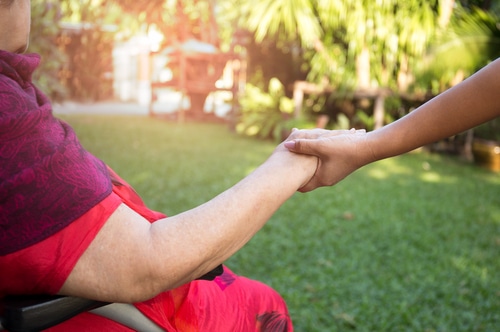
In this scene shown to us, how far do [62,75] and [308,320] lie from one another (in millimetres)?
16190

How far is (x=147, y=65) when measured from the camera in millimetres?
22891

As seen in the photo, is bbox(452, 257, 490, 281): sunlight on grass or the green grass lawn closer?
the green grass lawn

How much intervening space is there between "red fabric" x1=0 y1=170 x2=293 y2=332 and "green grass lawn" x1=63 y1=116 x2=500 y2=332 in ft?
5.12

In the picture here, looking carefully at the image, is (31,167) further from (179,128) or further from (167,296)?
(179,128)

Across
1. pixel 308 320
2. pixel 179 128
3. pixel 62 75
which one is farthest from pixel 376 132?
pixel 62 75

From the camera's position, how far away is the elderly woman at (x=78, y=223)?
0.88 metres

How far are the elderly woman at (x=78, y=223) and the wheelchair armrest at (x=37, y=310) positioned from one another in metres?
0.02

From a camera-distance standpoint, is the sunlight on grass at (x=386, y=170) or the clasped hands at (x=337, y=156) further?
the sunlight on grass at (x=386, y=170)

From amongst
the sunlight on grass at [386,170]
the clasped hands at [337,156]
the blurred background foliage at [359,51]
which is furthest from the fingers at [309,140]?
the blurred background foliage at [359,51]

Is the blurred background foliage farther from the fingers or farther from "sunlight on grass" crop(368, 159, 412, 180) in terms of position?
the fingers

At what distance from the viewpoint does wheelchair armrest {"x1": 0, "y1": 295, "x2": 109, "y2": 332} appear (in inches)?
33.8

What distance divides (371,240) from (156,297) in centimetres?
336

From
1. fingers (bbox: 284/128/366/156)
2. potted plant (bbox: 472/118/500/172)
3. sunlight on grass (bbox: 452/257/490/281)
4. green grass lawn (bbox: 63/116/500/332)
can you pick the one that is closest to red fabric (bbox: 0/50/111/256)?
fingers (bbox: 284/128/366/156)

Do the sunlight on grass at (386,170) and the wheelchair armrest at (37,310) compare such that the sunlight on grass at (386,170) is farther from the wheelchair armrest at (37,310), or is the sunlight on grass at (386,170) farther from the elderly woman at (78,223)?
the wheelchair armrest at (37,310)
